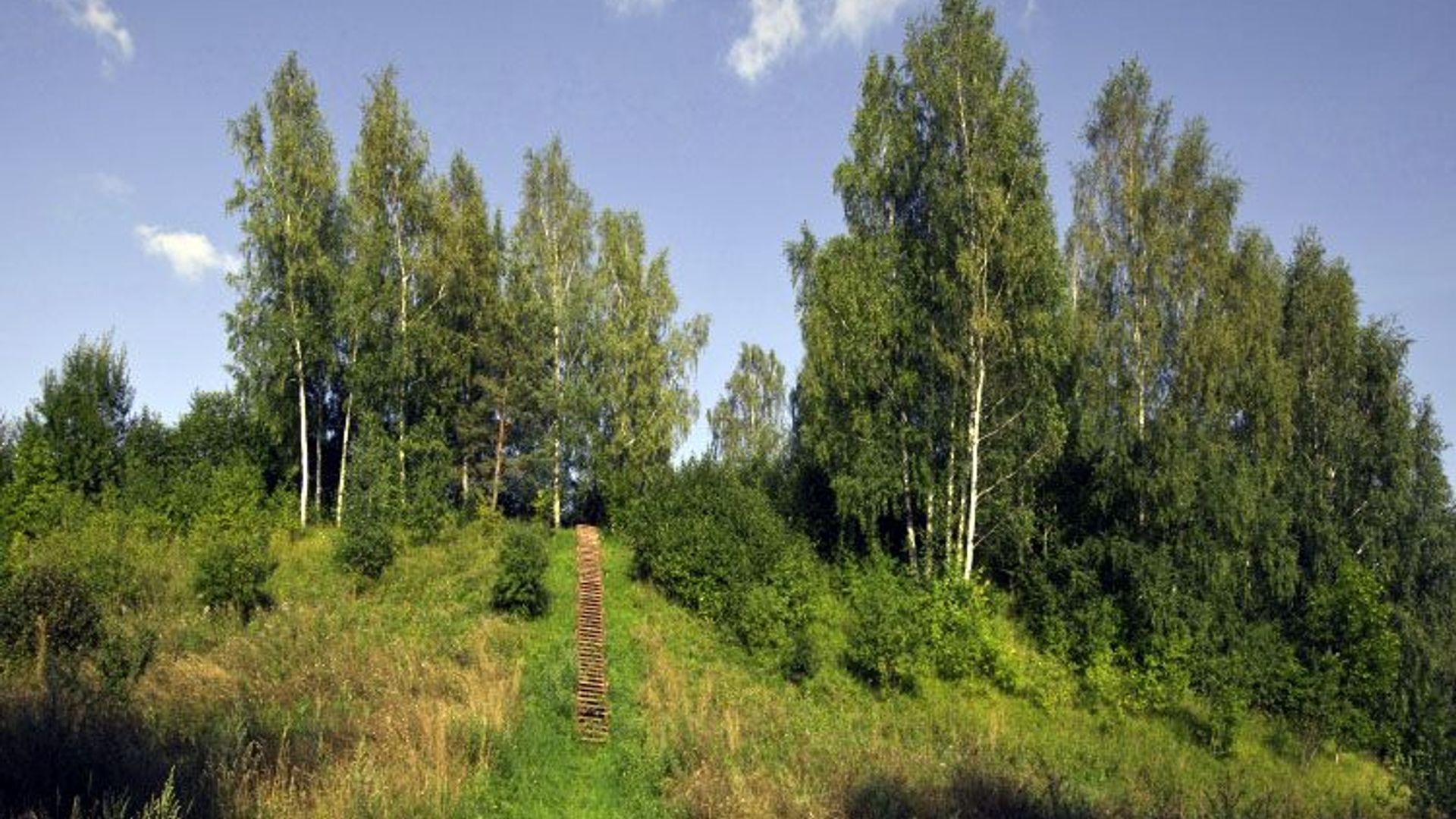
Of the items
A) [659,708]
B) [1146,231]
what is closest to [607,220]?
[1146,231]

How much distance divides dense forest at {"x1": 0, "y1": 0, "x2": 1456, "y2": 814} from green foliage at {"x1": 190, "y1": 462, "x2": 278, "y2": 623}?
0.33 ft

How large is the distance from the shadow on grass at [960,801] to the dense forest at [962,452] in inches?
305

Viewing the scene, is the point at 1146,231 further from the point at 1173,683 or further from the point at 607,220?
the point at 607,220

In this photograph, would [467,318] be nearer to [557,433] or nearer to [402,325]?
[402,325]

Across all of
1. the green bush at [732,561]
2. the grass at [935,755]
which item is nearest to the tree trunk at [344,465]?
the green bush at [732,561]

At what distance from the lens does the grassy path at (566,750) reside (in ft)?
41.0

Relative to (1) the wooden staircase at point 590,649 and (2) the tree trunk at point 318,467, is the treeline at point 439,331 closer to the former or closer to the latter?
(2) the tree trunk at point 318,467

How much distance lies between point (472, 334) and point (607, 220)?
7599 millimetres

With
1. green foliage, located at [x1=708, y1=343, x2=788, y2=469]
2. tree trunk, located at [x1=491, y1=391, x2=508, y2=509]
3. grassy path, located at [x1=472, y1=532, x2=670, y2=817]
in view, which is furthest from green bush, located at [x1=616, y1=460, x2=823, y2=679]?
green foliage, located at [x1=708, y1=343, x2=788, y2=469]

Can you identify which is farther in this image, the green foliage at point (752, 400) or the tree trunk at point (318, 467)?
the green foliage at point (752, 400)

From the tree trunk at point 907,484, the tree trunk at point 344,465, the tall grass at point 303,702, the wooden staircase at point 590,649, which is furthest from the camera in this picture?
the tree trunk at point 344,465

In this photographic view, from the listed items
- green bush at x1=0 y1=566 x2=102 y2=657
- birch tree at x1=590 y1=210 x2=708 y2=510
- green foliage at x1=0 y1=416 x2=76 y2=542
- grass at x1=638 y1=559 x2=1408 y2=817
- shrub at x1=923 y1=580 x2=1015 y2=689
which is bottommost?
grass at x1=638 y1=559 x2=1408 y2=817

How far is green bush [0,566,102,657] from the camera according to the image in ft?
52.0

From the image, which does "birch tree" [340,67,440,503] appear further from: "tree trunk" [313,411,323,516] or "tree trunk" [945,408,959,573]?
"tree trunk" [945,408,959,573]
